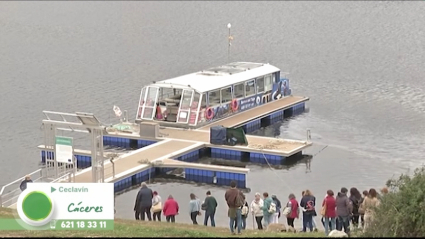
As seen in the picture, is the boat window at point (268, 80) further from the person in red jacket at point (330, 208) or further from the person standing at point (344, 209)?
the person standing at point (344, 209)

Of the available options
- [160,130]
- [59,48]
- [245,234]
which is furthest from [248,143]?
[59,48]

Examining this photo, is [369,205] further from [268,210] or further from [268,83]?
[268,83]

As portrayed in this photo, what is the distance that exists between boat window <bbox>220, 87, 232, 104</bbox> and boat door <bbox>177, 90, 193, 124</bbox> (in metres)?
2.09

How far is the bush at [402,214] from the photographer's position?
2109 centimetres

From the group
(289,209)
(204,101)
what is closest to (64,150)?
(289,209)

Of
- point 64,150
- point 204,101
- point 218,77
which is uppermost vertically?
point 218,77

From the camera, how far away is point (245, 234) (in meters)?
22.9

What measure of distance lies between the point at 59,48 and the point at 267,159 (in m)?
35.9

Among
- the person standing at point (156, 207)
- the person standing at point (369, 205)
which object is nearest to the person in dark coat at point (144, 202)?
the person standing at point (156, 207)

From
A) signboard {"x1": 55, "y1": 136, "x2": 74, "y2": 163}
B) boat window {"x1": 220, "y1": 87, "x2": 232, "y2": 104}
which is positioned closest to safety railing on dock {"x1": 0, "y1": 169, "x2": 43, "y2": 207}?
signboard {"x1": 55, "y1": 136, "x2": 74, "y2": 163}

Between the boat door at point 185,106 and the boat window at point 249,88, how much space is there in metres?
4.28

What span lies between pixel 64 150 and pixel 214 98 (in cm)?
1363

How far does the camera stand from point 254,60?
65.4 m

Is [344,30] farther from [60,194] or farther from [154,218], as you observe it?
[60,194]
